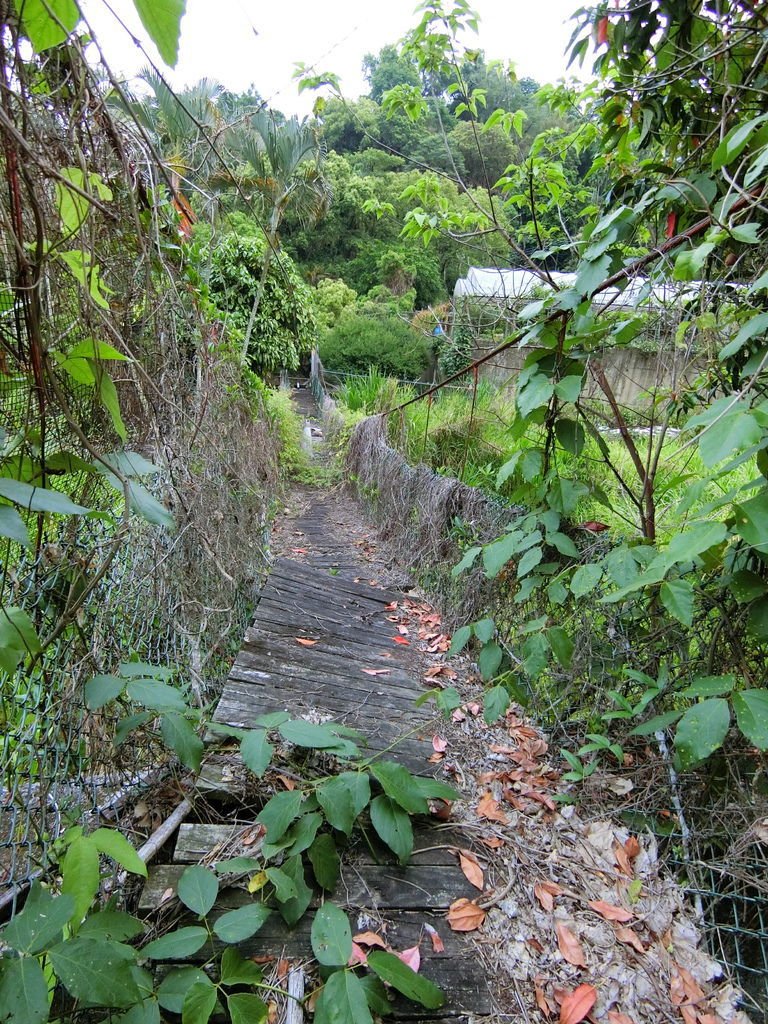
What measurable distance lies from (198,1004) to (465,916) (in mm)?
748

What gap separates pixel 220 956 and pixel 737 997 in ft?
4.31

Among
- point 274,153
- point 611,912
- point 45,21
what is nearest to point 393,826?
point 611,912

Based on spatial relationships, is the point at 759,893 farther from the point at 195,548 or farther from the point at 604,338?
the point at 195,548

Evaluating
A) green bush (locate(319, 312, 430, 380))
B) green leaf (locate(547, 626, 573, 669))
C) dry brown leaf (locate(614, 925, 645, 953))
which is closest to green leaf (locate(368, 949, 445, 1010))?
dry brown leaf (locate(614, 925, 645, 953))

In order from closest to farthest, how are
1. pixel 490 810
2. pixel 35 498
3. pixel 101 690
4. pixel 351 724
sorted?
pixel 35 498 < pixel 101 690 < pixel 490 810 < pixel 351 724

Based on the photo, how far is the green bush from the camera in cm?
1606

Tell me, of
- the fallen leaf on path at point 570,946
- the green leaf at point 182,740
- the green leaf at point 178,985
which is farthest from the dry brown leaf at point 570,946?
the green leaf at point 182,740

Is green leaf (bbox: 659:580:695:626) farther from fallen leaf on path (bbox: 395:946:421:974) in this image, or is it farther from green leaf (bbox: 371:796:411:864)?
fallen leaf on path (bbox: 395:946:421:974)

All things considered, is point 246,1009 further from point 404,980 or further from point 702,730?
point 702,730

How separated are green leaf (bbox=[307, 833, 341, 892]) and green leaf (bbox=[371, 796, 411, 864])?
0.14 meters

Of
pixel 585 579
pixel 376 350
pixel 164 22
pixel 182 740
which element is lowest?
pixel 182 740

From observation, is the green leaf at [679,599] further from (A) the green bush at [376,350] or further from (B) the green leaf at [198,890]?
(A) the green bush at [376,350]

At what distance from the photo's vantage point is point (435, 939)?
1306mm

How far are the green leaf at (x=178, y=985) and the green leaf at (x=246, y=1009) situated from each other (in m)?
0.05
